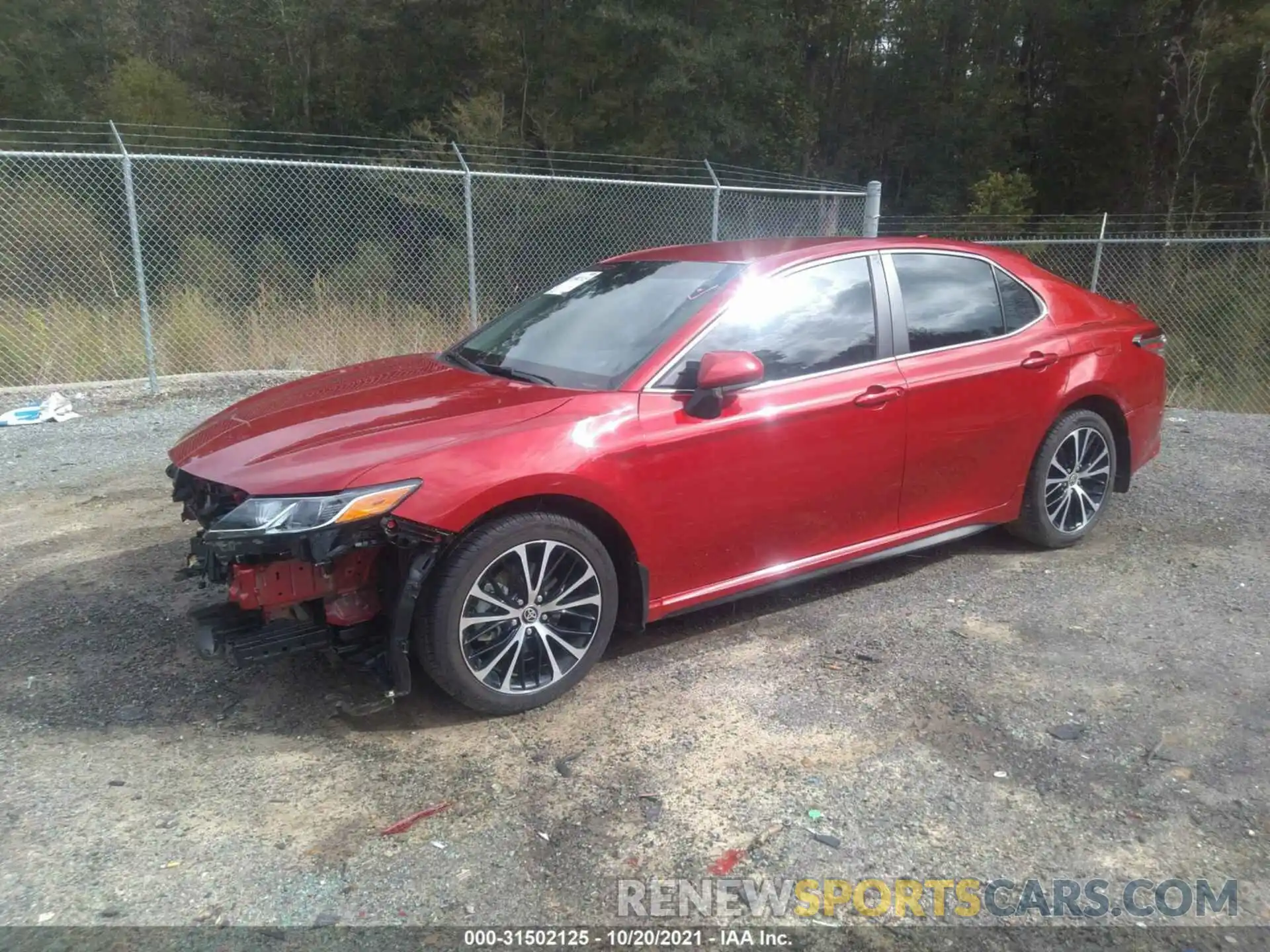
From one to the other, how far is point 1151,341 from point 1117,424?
0.54 metres

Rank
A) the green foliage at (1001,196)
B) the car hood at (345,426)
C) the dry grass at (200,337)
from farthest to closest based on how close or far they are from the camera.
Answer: the green foliage at (1001,196) → the dry grass at (200,337) → the car hood at (345,426)

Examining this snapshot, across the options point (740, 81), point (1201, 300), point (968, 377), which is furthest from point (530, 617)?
point (740, 81)

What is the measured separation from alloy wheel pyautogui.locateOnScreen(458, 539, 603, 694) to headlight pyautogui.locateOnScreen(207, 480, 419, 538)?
1.40 ft

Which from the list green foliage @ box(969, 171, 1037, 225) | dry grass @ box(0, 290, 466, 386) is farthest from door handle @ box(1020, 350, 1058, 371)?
green foliage @ box(969, 171, 1037, 225)

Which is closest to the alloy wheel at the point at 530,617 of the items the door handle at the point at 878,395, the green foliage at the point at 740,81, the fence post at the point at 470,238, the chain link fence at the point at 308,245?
the door handle at the point at 878,395

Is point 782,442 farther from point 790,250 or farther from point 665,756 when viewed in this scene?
point 665,756

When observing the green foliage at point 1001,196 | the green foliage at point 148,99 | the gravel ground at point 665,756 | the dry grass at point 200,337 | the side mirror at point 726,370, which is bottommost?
the gravel ground at point 665,756

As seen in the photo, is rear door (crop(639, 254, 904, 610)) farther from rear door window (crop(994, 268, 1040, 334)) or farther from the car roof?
rear door window (crop(994, 268, 1040, 334))

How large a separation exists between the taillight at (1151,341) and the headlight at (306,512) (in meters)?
4.14

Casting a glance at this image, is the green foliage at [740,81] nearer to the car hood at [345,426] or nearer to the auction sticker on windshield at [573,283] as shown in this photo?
the auction sticker on windshield at [573,283]

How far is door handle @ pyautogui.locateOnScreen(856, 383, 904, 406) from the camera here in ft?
13.2

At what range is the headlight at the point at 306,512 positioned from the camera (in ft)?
9.82

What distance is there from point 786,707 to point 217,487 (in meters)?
2.19

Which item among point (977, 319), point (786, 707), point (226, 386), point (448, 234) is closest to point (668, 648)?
point (786, 707)
